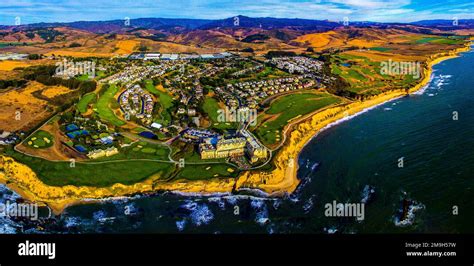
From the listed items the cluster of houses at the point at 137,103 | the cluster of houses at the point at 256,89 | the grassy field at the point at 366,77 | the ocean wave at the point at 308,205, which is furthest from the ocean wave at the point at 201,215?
the grassy field at the point at 366,77

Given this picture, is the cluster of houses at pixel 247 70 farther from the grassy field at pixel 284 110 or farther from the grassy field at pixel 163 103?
the grassy field at pixel 284 110

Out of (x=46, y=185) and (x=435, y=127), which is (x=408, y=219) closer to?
(x=435, y=127)

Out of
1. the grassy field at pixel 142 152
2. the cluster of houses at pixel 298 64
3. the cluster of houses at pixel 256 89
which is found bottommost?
the grassy field at pixel 142 152

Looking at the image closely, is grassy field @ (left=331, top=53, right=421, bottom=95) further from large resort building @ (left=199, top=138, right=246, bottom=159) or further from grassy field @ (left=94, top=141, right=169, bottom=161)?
grassy field @ (left=94, top=141, right=169, bottom=161)

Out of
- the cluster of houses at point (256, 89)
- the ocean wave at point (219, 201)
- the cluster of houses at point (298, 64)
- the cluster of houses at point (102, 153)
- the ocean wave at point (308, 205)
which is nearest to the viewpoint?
the ocean wave at point (308, 205)

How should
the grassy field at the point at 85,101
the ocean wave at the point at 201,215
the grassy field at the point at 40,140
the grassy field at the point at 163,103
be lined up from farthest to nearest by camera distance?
the grassy field at the point at 85,101 → the grassy field at the point at 163,103 → the grassy field at the point at 40,140 → the ocean wave at the point at 201,215

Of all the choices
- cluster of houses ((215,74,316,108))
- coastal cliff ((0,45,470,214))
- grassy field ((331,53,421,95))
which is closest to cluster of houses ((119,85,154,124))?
cluster of houses ((215,74,316,108))

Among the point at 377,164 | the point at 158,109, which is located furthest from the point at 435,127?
the point at 158,109
